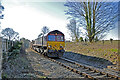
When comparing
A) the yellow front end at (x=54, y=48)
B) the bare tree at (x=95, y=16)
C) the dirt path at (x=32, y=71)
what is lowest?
the dirt path at (x=32, y=71)

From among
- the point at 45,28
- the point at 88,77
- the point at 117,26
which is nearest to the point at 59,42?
the point at 117,26

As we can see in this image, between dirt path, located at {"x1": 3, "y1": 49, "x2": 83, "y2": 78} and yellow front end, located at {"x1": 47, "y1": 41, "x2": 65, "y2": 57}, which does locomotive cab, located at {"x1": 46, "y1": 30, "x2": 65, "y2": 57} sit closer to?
yellow front end, located at {"x1": 47, "y1": 41, "x2": 65, "y2": 57}

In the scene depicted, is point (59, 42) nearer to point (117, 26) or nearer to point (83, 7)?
point (83, 7)

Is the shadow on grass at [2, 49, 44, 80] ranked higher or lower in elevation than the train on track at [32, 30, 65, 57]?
lower

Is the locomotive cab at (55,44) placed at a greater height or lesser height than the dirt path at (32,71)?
greater

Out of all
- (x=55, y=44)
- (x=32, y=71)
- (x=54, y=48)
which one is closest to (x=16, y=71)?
(x=32, y=71)

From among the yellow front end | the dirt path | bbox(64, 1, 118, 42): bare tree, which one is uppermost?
bbox(64, 1, 118, 42): bare tree

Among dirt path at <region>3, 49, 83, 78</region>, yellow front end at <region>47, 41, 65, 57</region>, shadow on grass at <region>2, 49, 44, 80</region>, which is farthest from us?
yellow front end at <region>47, 41, 65, 57</region>

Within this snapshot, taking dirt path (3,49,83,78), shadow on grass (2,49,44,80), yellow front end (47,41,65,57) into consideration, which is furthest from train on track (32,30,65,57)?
shadow on grass (2,49,44,80)

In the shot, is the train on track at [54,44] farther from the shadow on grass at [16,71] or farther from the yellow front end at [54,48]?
the shadow on grass at [16,71]

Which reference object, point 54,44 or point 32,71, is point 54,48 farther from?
point 32,71

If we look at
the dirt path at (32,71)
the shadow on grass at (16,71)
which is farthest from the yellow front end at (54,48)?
the shadow on grass at (16,71)

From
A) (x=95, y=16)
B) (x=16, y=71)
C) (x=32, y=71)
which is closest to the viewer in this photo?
(x=16, y=71)

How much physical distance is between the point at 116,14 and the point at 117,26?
131cm
